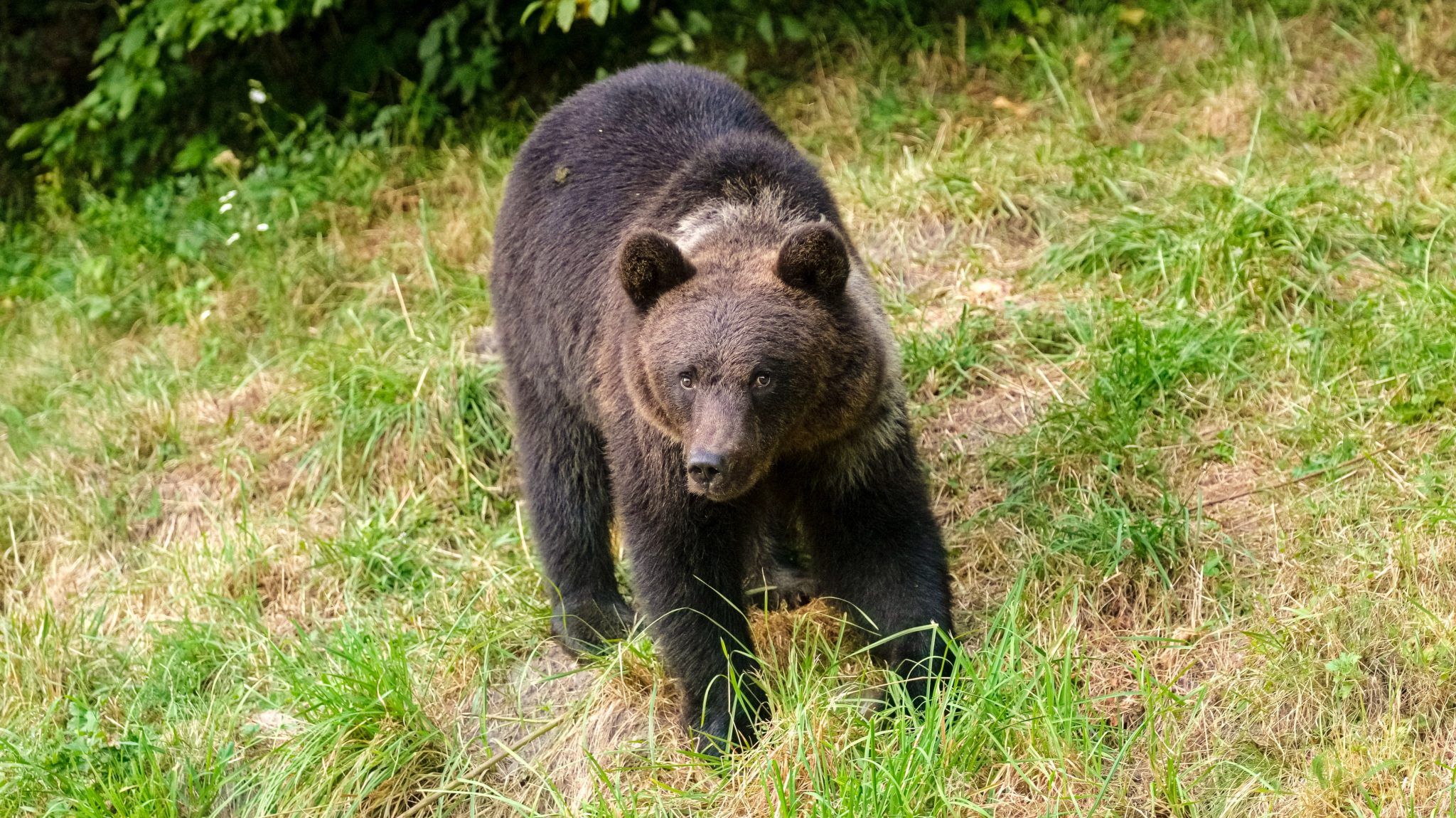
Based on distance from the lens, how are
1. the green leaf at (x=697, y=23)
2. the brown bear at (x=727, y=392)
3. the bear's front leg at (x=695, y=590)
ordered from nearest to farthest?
the brown bear at (x=727, y=392)
the bear's front leg at (x=695, y=590)
the green leaf at (x=697, y=23)

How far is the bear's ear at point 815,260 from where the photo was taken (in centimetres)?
423

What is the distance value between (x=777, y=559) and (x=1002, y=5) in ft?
15.5

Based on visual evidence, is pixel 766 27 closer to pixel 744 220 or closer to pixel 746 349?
pixel 744 220

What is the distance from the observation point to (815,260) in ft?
14.0

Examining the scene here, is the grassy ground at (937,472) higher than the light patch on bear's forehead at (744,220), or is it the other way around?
the light patch on bear's forehead at (744,220)

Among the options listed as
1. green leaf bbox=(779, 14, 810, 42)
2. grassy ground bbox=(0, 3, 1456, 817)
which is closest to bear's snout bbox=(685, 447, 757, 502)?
grassy ground bbox=(0, 3, 1456, 817)

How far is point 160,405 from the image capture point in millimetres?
7262

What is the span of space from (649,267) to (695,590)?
1040 mm

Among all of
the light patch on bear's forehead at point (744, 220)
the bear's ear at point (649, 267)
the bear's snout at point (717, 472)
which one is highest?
the bear's ear at point (649, 267)

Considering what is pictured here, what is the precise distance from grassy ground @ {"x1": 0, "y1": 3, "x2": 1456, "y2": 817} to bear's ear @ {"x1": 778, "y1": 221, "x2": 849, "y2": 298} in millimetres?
1147

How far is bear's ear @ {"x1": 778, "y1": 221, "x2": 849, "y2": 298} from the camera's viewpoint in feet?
13.9

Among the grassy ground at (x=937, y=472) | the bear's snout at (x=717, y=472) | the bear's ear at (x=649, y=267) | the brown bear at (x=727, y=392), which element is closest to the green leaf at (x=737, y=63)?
the grassy ground at (x=937, y=472)

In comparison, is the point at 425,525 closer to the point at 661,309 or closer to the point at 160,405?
the point at 160,405

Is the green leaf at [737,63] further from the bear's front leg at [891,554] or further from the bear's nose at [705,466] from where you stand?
the bear's nose at [705,466]
